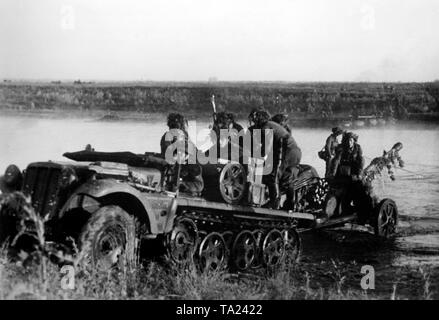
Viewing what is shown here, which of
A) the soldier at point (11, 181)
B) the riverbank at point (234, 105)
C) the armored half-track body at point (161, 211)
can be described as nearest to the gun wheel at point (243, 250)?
the armored half-track body at point (161, 211)

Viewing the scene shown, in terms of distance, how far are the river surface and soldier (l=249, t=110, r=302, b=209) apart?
3.17 feet

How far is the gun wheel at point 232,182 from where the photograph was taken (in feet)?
31.4

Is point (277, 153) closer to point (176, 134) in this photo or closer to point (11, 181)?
point (176, 134)

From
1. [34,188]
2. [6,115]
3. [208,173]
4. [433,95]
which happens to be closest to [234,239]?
[208,173]

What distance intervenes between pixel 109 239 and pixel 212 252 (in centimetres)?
199

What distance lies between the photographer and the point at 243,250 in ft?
32.9

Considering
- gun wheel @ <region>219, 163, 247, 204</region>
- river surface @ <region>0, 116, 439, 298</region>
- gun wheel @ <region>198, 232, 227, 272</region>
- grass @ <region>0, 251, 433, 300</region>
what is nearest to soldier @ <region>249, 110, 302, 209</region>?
gun wheel @ <region>219, 163, 247, 204</region>

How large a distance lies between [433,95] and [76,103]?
18.1 metres

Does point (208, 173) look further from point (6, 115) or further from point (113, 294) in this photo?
point (6, 115)

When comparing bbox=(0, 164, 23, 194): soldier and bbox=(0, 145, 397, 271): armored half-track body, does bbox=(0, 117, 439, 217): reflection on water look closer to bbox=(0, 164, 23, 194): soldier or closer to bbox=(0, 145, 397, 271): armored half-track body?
bbox=(0, 145, 397, 271): armored half-track body

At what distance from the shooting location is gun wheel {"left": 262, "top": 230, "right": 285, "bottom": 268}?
10.4 meters

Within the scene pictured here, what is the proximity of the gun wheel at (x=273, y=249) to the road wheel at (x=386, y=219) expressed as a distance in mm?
2732

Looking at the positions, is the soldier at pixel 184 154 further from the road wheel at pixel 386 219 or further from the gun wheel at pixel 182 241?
the road wheel at pixel 386 219

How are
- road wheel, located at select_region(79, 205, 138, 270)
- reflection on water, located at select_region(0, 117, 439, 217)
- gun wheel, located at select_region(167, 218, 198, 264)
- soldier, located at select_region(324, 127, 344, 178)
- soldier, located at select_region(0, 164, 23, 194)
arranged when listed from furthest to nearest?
1. reflection on water, located at select_region(0, 117, 439, 217)
2. soldier, located at select_region(324, 127, 344, 178)
3. gun wheel, located at select_region(167, 218, 198, 264)
4. soldier, located at select_region(0, 164, 23, 194)
5. road wheel, located at select_region(79, 205, 138, 270)
